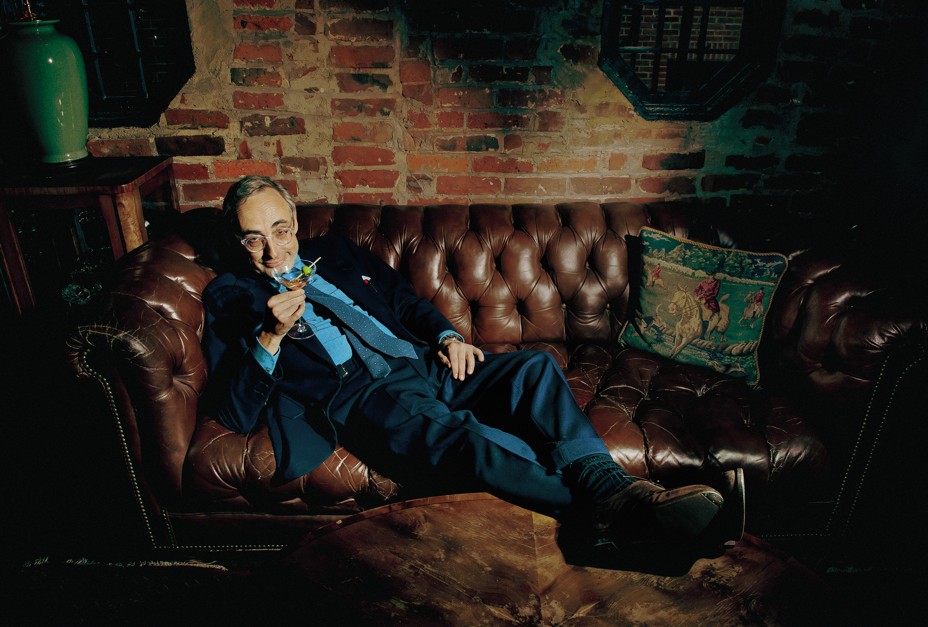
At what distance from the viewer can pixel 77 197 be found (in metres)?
1.86

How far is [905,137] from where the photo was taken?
2.29 m

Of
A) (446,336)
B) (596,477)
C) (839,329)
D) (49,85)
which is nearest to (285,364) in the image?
(446,336)

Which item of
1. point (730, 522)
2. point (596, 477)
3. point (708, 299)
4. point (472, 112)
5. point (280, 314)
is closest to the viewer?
point (730, 522)

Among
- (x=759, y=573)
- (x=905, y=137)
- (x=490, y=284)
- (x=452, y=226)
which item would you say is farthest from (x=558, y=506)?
(x=905, y=137)

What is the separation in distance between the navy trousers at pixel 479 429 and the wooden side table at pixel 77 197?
1.03 metres

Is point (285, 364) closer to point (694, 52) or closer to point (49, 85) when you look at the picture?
point (49, 85)

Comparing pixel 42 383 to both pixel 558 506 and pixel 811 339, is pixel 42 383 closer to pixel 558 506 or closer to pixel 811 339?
pixel 558 506

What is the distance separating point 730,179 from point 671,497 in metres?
1.81

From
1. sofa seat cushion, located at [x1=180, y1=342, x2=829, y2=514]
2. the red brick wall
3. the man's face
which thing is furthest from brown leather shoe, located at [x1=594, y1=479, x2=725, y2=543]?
the red brick wall

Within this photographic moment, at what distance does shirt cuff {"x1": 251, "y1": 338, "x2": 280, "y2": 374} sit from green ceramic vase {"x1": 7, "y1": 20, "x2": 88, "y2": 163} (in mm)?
1100

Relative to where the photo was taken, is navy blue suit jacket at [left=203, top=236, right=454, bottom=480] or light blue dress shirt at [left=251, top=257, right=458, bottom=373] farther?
light blue dress shirt at [left=251, top=257, right=458, bottom=373]

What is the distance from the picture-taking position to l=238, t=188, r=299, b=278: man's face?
64.1 inches

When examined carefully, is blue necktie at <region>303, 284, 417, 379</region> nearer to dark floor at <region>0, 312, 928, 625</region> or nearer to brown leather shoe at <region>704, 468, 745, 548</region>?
dark floor at <region>0, 312, 928, 625</region>

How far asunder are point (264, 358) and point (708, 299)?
4.82ft
